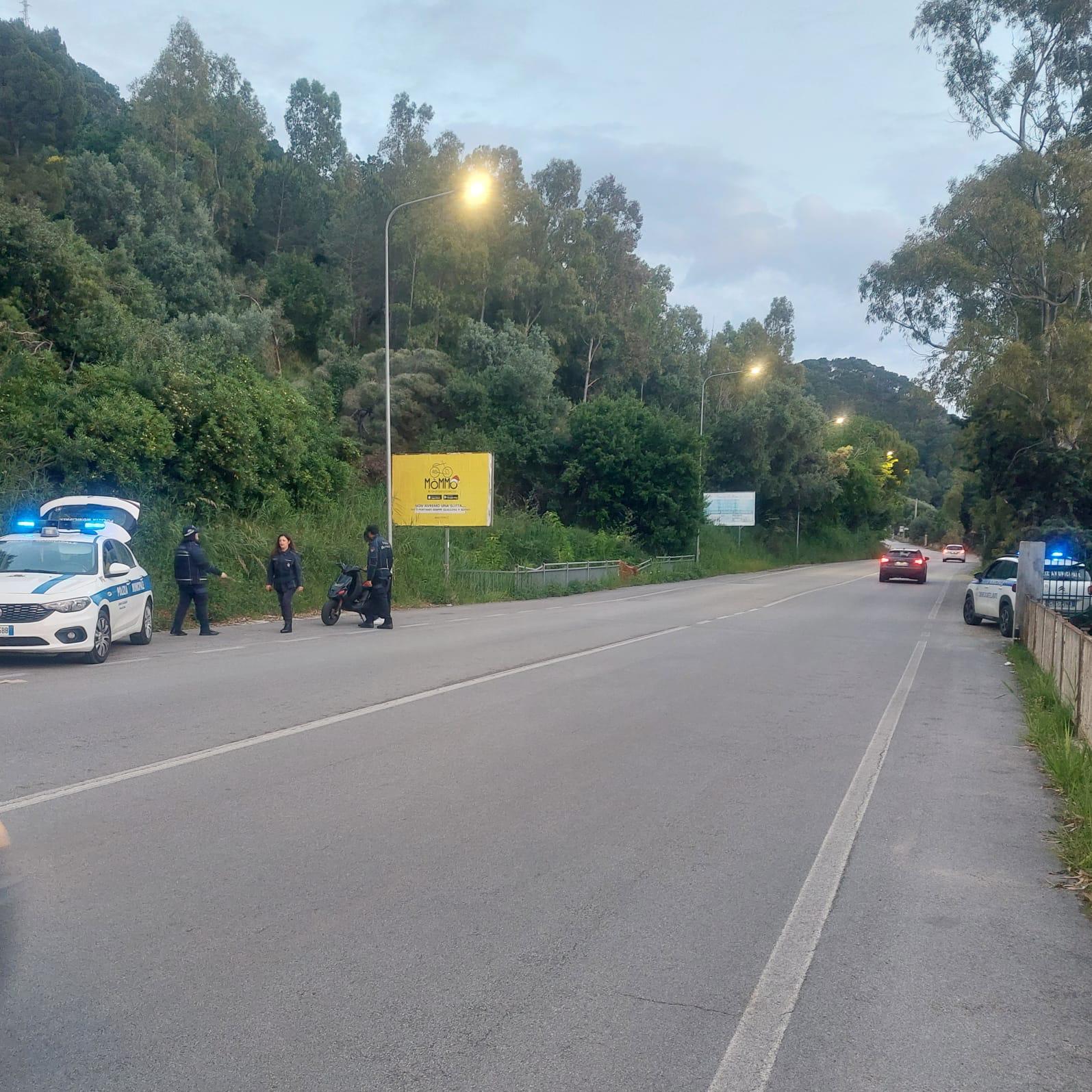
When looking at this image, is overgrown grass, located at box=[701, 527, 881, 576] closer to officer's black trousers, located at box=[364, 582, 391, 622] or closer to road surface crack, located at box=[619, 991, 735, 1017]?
officer's black trousers, located at box=[364, 582, 391, 622]

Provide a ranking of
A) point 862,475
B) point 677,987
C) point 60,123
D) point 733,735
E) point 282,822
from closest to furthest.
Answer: point 677,987 → point 282,822 → point 733,735 → point 60,123 → point 862,475

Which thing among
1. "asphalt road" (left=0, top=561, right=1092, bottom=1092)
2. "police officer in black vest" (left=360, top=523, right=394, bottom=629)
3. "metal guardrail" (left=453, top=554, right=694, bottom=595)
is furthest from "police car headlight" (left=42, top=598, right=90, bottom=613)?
"metal guardrail" (left=453, top=554, right=694, bottom=595)

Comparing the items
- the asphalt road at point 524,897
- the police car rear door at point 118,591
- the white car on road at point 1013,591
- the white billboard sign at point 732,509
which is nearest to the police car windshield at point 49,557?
the police car rear door at point 118,591

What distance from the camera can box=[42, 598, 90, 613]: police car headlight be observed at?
13147 mm

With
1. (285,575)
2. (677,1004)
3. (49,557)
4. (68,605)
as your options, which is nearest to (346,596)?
(285,575)

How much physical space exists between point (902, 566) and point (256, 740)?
38725 mm

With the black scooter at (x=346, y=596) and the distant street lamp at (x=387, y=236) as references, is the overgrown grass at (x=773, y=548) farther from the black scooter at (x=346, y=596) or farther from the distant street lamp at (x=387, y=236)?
the black scooter at (x=346, y=596)

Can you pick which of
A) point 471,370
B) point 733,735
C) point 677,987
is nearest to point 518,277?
point 471,370

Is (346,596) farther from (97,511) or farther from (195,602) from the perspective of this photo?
(97,511)

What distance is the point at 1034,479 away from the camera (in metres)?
32.8

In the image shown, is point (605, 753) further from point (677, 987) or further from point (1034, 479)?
point (1034, 479)

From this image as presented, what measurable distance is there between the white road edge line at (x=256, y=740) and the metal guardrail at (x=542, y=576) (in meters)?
16.3

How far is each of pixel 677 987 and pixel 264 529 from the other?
72.7ft

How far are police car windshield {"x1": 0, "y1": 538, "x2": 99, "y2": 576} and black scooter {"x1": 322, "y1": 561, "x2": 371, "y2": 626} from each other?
5.83 metres
